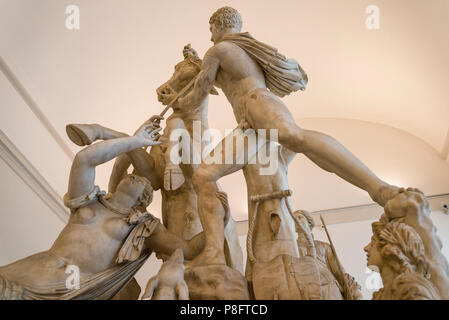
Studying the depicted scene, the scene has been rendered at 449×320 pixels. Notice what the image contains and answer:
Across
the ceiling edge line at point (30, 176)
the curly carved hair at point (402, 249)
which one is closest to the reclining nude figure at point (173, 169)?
the curly carved hair at point (402, 249)

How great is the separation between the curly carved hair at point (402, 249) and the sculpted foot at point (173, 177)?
4.99 feet

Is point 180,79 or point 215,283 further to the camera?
point 180,79

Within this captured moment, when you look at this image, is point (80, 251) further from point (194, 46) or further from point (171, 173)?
point (194, 46)

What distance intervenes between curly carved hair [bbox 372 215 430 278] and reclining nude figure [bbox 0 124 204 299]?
120cm

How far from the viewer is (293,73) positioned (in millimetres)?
3473

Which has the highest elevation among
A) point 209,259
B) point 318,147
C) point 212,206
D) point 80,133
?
point 80,133

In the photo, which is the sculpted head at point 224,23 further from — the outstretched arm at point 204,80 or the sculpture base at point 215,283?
the sculpture base at point 215,283

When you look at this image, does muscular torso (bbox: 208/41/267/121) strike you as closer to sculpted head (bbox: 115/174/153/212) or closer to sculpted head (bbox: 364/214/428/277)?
sculpted head (bbox: 115/174/153/212)

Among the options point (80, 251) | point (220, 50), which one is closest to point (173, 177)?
point (80, 251)

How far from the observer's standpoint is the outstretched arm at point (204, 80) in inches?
133

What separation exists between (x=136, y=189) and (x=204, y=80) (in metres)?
0.97

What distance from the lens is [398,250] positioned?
7.11ft
